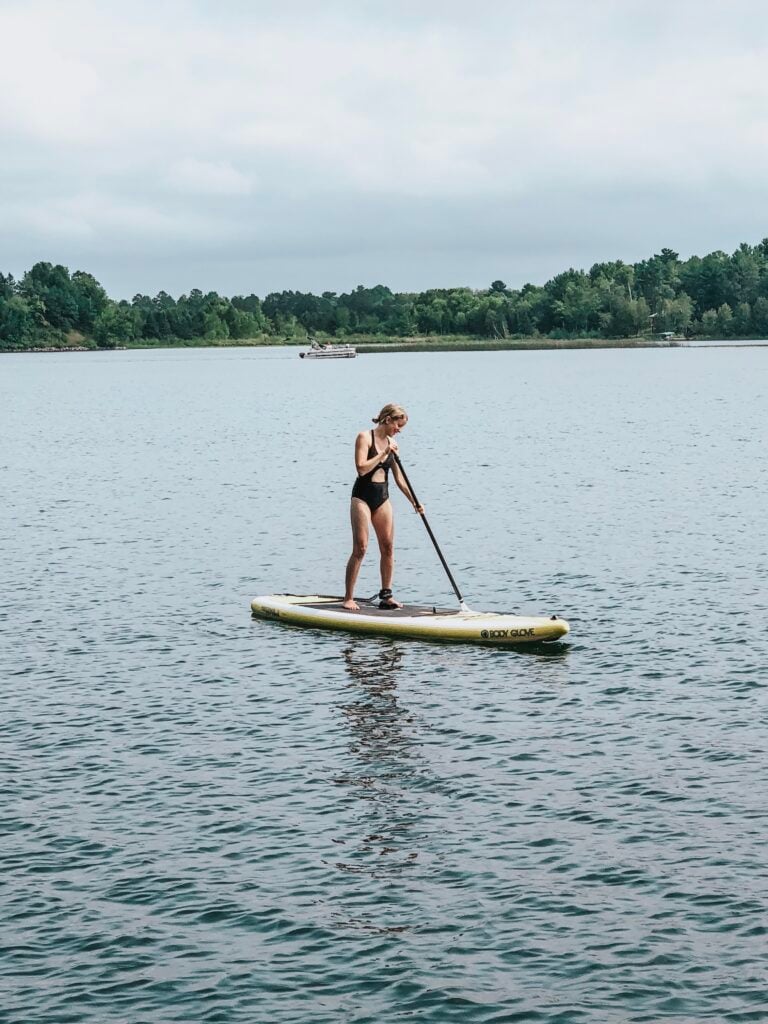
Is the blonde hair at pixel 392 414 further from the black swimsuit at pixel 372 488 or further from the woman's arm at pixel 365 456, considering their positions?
the black swimsuit at pixel 372 488

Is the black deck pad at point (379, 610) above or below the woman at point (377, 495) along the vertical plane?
below


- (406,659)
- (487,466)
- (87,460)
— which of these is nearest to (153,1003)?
(406,659)

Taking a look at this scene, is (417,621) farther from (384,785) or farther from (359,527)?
(384,785)

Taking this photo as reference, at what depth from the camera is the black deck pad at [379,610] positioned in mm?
21266

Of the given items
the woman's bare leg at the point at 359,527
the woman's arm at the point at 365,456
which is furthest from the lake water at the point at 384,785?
the woman's arm at the point at 365,456

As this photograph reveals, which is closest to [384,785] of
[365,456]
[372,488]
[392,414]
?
[392,414]

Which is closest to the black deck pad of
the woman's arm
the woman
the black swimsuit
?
the woman

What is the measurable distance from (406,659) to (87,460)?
42.0 metres

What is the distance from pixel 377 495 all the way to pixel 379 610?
188cm

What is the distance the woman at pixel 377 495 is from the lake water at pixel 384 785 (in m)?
1.12

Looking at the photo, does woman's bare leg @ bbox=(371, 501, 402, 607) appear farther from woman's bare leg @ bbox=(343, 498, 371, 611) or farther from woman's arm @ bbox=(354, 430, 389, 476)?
woman's arm @ bbox=(354, 430, 389, 476)

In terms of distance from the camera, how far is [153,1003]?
31.9ft

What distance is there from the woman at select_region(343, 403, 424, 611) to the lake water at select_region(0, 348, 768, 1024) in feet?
3.67

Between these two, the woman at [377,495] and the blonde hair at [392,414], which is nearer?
the blonde hair at [392,414]
